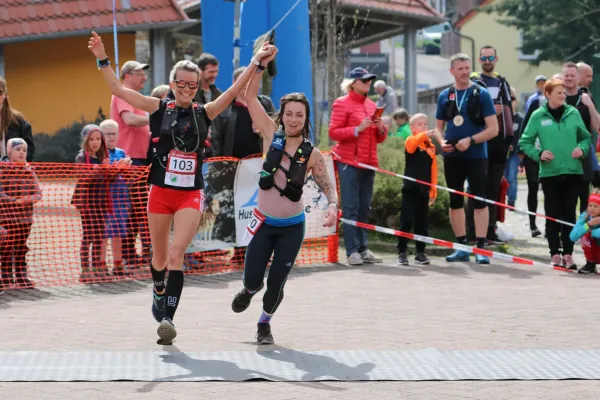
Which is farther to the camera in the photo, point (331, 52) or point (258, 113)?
point (331, 52)

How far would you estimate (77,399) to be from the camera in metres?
6.34

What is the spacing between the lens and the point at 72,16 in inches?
1064

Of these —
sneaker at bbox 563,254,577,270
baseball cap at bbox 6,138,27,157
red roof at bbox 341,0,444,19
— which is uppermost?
red roof at bbox 341,0,444,19

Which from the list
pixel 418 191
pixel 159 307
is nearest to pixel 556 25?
pixel 418 191

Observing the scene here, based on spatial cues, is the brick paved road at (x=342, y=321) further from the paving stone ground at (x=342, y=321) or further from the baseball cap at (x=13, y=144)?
the baseball cap at (x=13, y=144)

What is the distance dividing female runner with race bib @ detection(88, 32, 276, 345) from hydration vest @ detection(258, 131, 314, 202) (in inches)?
18.3

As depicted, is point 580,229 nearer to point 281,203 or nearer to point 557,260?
point 557,260

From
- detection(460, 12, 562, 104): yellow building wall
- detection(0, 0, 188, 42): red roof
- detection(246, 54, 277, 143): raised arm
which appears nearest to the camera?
detection(246, 54, 277, 143): raised arm

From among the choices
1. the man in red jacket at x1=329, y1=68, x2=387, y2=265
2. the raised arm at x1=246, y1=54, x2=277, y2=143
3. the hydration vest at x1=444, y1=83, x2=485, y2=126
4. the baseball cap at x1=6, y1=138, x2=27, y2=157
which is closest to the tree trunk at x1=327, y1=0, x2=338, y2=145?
the man in red jacket at x1=329, y1=68, x2=387, y2=265

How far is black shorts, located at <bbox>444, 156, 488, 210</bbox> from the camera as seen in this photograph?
13250 mm

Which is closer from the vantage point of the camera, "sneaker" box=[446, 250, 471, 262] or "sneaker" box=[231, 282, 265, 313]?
"sneaker" box=[231, 282, 265, 313]

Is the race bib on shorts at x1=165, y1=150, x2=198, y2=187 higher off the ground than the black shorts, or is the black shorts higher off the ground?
the race bib on shorts at x1=165, y1=150, x2=198, y2=187

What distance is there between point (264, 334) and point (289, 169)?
115 cm

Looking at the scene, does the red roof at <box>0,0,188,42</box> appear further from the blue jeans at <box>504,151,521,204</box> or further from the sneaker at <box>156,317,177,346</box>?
the sneaker at <box>156,317,177,346</box>
